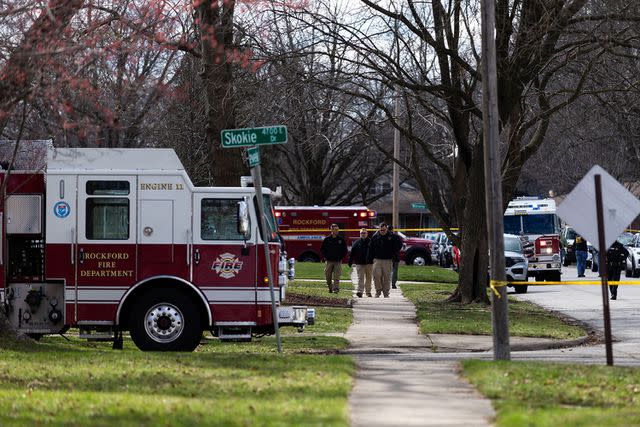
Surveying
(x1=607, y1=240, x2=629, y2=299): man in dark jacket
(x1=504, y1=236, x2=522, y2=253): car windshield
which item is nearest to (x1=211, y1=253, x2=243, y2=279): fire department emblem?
(x1=607, y1=240, x2=629, y2=299): man in dark jacket

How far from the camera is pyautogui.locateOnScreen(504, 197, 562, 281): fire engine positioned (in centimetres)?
4075

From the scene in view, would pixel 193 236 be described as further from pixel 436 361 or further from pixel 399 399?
pixel 399 399

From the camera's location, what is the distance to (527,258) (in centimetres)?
4059

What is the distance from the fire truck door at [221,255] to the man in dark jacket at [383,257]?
48.9 ft

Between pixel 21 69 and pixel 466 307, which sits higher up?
pixel 21 69

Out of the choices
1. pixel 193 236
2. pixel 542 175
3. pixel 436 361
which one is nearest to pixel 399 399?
pixel 436 361

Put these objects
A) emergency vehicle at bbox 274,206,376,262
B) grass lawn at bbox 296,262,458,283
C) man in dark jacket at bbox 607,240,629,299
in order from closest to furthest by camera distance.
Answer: man in dark jacket at bbox 607,240,629,299 → grass lawn at bbox 296,262,458,283 → emergency vehicle at bbox 274,206,376,262

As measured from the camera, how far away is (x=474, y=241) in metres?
28.4

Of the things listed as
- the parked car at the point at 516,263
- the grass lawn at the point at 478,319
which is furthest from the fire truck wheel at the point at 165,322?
the parked car at the point at 516,263

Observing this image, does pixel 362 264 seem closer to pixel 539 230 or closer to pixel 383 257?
pixel 383 257

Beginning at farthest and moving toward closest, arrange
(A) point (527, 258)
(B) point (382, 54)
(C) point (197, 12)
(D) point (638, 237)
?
(D) point (638, 237), (A) point (527, 258), (B) point (382, 54), (C) point (197, 12)

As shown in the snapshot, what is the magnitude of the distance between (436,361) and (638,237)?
33678 millimetres

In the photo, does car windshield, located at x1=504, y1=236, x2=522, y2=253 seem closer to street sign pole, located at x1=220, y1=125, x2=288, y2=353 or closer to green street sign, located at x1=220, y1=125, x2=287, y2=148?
street sign pole, located at x1=220, y1=125, x2=288, y2=353

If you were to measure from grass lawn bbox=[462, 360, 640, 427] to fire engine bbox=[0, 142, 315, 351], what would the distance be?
4203 mm
